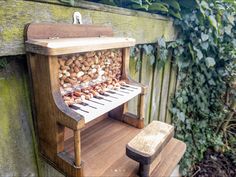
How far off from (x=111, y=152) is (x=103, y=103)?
0.73 ft

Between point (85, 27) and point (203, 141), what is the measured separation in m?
2.00

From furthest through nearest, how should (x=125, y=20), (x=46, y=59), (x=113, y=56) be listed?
(x=125, y=20) < (x=113, y=56) < (x=46, y=59)

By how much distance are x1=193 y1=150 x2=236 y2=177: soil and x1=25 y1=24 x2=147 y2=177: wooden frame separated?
1993 millimetres

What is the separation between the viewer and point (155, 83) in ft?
4.55

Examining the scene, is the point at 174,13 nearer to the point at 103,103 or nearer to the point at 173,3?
the point at 173,3

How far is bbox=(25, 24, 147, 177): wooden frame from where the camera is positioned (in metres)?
0.51

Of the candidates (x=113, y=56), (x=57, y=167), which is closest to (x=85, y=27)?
(x=113, y=56)

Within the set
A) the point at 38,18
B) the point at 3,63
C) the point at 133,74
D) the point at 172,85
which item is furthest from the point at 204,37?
the point at 3,63

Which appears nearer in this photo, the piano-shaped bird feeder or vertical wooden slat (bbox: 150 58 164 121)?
the piano-shaped bird feeder

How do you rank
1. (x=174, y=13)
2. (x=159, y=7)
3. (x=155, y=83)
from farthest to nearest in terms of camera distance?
(x=155, y=83)
(x=174, y=13)
(x=159, y=7)

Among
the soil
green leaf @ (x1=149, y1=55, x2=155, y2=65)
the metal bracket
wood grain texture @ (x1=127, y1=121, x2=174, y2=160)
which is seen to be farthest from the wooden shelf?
the soil

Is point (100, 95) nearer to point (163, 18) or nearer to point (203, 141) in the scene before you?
point (163, 18)

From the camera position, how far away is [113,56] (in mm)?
781

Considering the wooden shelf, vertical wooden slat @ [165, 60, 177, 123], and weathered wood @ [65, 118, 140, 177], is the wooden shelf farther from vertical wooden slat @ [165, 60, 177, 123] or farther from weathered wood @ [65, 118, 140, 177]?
vertical wooden slat @ [165, 60, 177, 123]
